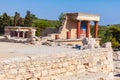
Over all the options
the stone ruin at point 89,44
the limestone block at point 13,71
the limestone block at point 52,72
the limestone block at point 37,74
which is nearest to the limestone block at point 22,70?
the limestone block at point 13,71

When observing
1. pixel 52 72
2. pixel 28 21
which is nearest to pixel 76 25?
pixel 28 21

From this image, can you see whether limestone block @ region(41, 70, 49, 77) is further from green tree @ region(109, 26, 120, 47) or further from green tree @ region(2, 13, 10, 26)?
green tree @ region(109, 26, 120, 47)

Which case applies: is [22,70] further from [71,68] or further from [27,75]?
[71,68]

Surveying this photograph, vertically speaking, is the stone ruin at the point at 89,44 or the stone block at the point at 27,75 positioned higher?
the stone ruin at the point at 89,44

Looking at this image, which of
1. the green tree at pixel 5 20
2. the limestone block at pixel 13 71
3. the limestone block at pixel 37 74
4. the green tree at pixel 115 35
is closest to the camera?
the limestone block at pixel 13 71

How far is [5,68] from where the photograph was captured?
7.68 metres

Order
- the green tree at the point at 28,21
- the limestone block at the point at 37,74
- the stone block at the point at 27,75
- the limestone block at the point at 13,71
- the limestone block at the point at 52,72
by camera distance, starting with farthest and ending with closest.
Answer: the green tree at the point at 28,21
the limestone block at the point at 52,72
the limestone block at the point at 37,74
the stone block at the point at 27,75
the limestone block at the point at 13,71

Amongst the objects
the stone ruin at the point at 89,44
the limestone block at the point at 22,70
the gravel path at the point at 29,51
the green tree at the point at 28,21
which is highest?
the green tree at the point at 28,21

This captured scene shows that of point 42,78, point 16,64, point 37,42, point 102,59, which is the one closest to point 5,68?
point 16,64

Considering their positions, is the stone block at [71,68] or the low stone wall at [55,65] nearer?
the low stone wall at [55,65]

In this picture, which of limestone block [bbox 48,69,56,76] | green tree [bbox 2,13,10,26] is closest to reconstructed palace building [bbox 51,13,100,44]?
green tree [bbox 2,13,10,26]

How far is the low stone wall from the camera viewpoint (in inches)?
311

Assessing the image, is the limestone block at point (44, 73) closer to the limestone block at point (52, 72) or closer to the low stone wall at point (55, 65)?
the low stone wall at point (55, 65)

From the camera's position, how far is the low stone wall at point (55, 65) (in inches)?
311
